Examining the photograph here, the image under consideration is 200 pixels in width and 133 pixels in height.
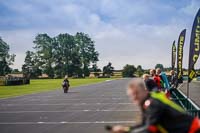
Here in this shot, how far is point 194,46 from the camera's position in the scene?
15.4 meters

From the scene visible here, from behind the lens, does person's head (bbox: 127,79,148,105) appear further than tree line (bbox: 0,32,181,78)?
No

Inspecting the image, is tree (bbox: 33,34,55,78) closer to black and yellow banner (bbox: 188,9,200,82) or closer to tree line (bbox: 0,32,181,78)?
tree line (bbox: 0,32,181,78)

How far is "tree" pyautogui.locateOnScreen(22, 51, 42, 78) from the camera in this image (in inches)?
5591

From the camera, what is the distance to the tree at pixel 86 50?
5808 inches

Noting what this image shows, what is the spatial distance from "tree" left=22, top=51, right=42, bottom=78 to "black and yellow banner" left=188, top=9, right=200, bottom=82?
127 meters

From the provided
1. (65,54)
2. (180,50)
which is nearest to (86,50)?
(65,54)

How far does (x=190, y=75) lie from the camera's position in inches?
596

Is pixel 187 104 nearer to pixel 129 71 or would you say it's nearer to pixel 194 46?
pixel 194 46

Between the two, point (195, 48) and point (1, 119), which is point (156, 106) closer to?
point (195, 48)

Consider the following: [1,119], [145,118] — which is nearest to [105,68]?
[1,119]

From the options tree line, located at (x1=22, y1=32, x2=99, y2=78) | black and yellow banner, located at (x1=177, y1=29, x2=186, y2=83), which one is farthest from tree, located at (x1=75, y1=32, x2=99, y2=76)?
black and yellow banner, located at (x1=177, y1=29, x2=186, y2=83)

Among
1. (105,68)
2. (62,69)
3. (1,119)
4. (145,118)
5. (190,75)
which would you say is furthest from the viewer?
(105,68)

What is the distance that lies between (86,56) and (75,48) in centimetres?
501

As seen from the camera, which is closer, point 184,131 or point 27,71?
point 184,131
